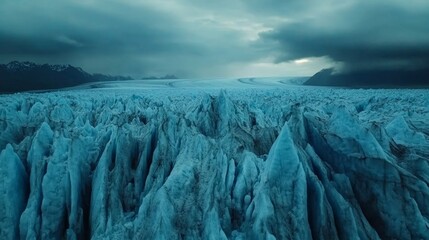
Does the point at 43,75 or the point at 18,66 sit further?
the point at 18,66

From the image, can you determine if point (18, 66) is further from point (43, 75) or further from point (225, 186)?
point (225, 186)

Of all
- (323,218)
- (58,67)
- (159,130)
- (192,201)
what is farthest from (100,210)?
(58,67)

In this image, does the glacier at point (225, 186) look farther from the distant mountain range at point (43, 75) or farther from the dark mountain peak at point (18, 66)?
the dark mountain peak at point (18, 66)

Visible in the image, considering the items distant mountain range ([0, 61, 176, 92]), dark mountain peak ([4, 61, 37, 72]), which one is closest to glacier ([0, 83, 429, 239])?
distant mountain range ([0, 61, 176, 92])

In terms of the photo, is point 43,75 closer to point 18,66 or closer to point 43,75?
point 43,75

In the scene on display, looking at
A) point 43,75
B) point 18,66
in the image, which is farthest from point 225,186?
point 18,66

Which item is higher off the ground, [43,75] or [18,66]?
[18,66]

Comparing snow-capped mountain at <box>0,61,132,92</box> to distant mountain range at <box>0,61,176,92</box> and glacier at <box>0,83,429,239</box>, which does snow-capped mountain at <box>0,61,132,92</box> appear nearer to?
A: distant mountain range at <box>0,61,176,92</box>
